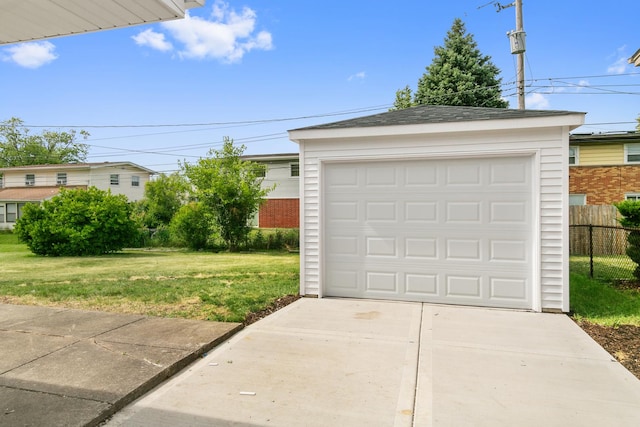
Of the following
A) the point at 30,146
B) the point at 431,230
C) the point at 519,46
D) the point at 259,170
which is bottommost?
the point at 431,230

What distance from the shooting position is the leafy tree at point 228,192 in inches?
606

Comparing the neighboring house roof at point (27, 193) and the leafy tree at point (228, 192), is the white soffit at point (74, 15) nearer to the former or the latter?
the leafy tree at point (228, 192)

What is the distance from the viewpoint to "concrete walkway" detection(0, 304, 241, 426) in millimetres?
2666

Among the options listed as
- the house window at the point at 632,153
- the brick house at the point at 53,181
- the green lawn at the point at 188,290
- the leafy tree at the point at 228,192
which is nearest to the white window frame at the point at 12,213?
the brick house at the point at 53,181

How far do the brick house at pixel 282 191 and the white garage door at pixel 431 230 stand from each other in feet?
53.4

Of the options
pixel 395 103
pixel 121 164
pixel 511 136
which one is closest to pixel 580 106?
pixel 395 103

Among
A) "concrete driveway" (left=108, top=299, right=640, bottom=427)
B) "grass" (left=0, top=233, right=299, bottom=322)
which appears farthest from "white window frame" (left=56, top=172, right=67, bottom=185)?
"concrete driveway" (left=108, top=299, right=640, bottom=427)

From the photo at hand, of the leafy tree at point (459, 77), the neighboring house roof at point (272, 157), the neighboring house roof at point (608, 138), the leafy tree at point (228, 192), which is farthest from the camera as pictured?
the neighboring house roof at point (272, 157)

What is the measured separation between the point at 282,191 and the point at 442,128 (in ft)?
58.6

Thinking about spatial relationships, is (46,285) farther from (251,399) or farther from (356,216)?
(251,399)

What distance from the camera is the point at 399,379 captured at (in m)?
3.26

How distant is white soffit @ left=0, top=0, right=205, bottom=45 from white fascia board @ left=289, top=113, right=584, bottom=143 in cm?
345

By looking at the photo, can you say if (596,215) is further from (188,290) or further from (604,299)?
(188,290)

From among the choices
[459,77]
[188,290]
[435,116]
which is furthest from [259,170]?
A: [459,77]
